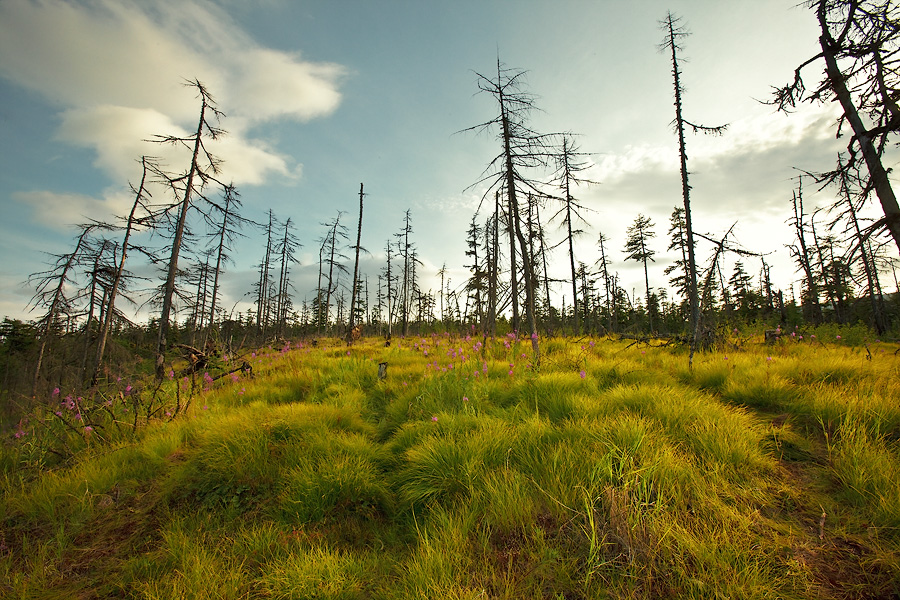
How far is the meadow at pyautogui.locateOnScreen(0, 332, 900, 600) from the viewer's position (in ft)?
5.67

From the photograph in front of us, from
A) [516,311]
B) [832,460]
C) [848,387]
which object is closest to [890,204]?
[848,387]

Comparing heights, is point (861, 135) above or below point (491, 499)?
above

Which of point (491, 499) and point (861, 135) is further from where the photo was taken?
point (861, 135)

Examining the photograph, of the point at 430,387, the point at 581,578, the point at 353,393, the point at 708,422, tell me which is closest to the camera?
the point at 581,578

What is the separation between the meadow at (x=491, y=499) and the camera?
173 centimetres

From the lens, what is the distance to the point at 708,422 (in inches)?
117

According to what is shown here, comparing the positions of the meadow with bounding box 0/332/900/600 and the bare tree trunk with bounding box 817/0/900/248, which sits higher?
the bare tree trunk with bounding box 817/0/900/248

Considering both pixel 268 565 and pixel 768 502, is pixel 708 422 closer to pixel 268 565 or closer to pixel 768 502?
pixel 768 502

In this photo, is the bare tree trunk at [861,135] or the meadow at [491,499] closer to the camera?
the meadow at [491,499]

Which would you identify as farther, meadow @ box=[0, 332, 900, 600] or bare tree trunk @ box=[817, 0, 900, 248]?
bare tree trunk @ box=[817, 0, 900, 248]

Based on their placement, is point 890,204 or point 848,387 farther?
point 890,204

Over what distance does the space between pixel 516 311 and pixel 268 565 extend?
6.45m

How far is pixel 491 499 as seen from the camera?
2.33 m

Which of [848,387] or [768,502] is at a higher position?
[848,387]
